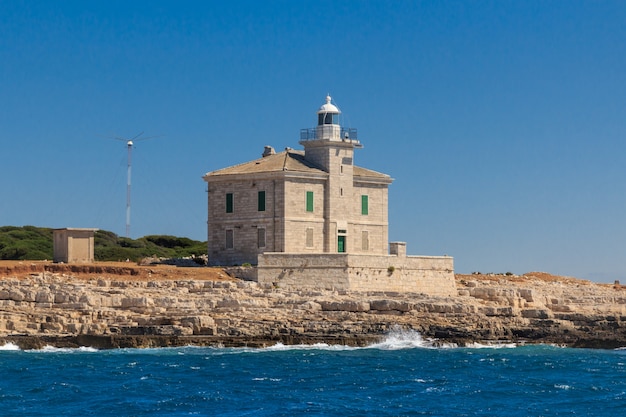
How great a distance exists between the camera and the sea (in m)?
30.6

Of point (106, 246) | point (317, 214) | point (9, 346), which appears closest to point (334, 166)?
point (317, 214)

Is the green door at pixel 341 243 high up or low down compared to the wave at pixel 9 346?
up

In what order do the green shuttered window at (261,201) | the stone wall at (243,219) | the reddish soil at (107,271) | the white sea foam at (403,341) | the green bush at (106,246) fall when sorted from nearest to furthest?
the white sea foam at (403,341) < the reddish soil at (107,271) < the stone wall at (243,219) < the green shuttered window at (261,201) < the green bush at (106,246)

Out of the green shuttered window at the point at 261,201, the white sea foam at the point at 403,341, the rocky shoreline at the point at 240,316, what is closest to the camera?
the rocky shoreline at the point at 240,316

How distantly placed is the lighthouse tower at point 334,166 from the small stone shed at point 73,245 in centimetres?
880

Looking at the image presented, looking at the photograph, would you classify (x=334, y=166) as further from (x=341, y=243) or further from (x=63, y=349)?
(x=63, y=349)

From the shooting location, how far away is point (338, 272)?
47188 mm

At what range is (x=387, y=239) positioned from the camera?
5275 cm

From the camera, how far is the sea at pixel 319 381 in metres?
30.6

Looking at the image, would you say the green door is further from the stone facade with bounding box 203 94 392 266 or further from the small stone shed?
the small stone shed

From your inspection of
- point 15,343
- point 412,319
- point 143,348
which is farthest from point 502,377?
point 15,343

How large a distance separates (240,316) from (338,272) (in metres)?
5.45

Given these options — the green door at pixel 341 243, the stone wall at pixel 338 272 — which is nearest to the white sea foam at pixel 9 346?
the stone wall at pixel 338 272

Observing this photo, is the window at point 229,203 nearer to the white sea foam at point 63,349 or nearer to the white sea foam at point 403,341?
the white sea foam at point 403,341
